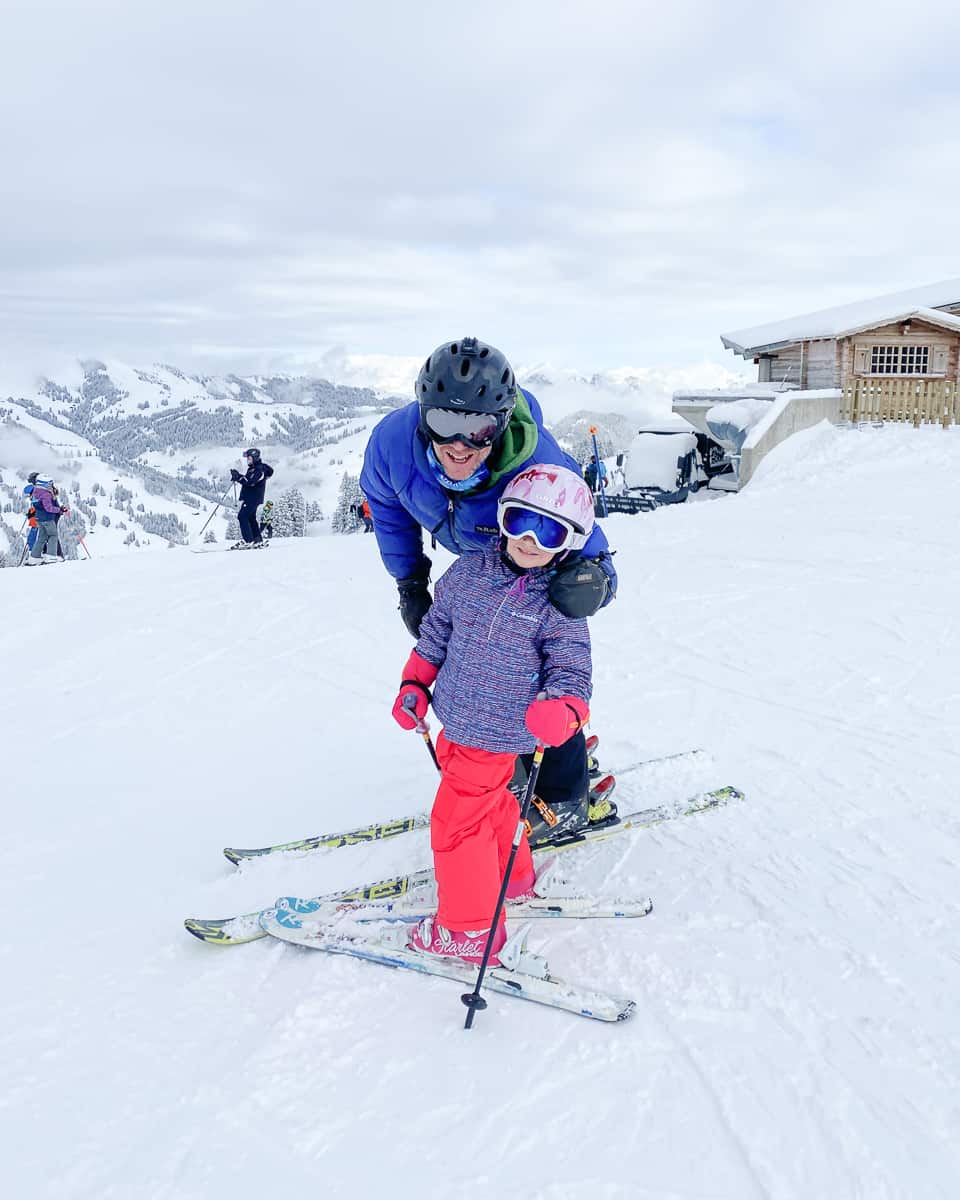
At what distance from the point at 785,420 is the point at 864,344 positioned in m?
9.49

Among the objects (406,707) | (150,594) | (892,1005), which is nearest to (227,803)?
(406,707)

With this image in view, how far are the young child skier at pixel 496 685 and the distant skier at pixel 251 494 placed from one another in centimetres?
1247

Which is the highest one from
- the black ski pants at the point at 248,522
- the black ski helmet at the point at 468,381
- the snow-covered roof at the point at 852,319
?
the snow-covered roof at the point at 852,319

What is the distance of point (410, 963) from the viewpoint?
2.91m

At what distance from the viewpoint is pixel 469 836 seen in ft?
9.54

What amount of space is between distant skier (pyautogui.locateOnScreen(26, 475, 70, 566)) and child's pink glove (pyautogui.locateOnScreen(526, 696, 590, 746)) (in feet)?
46.1

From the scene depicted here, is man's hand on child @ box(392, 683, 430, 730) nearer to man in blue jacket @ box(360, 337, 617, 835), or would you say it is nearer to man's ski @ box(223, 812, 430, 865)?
man in blue jacket @ box(360, 337, 617, 835)

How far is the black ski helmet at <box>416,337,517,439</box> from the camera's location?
9.28 feet

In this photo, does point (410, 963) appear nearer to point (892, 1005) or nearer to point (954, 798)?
point (892, 1005)

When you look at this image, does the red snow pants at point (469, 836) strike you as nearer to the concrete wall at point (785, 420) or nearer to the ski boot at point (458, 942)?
the ski boot at point (458, 942)

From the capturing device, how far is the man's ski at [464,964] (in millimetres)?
2682

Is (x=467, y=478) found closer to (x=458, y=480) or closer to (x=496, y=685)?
(x=458, y=480)

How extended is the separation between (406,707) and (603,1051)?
128 centimetres

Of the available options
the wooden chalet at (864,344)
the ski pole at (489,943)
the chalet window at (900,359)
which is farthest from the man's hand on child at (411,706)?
the chalet window at (900,359)
